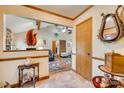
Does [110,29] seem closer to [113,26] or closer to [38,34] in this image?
[113,26]

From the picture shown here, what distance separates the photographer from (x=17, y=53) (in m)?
2.87

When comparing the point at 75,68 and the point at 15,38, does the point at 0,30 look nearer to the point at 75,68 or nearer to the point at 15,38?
the point at 75,68

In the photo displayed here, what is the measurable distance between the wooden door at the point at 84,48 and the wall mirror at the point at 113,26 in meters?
0.87

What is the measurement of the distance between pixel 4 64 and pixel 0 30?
0.75 m

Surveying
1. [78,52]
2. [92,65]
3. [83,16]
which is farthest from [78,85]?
[83,16]

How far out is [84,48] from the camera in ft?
12.3

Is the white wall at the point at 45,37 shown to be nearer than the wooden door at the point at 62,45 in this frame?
Yes

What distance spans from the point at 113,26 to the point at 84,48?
1576 mm

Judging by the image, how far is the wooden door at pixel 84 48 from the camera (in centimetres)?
338

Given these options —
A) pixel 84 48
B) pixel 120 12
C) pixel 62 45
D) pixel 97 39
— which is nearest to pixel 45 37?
pixel 62 45

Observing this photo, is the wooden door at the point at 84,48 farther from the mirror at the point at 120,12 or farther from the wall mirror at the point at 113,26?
the mirror at the point at 120,12

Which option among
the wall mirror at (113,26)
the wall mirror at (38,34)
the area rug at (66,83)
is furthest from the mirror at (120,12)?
the wall mirror at (38,34)

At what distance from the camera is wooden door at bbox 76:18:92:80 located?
11.1 ft

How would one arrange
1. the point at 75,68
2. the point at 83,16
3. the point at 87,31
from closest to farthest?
the point at 87,31 → the point at 83,16 → the point at 75,68
